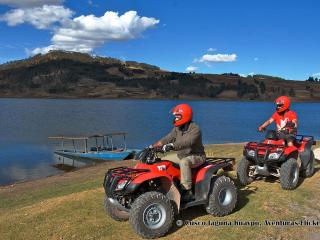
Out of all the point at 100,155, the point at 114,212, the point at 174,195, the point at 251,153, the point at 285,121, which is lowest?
→ the point at 100,155

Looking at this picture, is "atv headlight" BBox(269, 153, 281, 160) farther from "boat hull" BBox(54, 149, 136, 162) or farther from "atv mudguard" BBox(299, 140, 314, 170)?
"boat hull" BBox(54, 149, 136, 162)

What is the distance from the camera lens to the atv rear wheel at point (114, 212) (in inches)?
305

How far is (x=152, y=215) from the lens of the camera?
7.01m

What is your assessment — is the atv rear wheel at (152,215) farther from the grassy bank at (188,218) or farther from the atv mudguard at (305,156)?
the atv mudguard at (305,156)

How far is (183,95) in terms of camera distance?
651 ft

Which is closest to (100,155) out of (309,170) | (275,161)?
(309,170)

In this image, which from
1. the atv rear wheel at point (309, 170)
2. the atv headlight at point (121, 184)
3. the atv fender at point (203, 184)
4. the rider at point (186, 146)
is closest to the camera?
the atv headlight at point (121, 184)

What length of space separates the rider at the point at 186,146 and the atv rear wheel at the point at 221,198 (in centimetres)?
47

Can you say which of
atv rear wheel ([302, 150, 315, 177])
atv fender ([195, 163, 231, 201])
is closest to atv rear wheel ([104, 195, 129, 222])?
atv fender ([195, 163, 231, 201])

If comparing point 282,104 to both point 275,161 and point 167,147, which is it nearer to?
point 275,161

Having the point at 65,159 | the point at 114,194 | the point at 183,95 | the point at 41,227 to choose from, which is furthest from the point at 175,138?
the point at 183,95

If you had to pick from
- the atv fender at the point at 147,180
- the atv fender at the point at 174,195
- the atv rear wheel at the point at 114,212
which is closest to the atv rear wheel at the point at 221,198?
the atv fender at the point at 174,195

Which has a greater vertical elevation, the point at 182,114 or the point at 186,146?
the point at 182,114

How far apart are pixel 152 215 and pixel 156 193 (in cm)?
38
